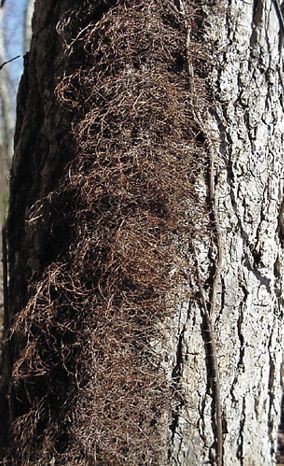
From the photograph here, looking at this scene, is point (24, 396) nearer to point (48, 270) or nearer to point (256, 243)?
point (48, 270)

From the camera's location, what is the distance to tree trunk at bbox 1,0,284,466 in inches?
70.6

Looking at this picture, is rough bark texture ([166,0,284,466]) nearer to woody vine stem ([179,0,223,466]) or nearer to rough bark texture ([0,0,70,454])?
woody vine stem ([179,0,223,466])

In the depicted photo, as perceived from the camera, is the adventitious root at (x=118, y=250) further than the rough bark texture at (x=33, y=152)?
No

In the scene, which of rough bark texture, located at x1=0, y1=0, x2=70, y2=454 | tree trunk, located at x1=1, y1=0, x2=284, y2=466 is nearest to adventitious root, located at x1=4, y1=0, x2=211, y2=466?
tree trunk, located at x1=1, y1=0, x2=284, y2=466

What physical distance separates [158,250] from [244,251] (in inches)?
9.9

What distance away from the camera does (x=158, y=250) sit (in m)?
1.80

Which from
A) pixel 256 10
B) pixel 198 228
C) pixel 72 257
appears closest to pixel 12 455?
pixel 72 257

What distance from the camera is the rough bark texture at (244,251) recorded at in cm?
184

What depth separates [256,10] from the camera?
1938 mm

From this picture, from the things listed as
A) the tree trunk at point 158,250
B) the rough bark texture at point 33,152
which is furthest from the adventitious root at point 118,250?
the rough bark texture at point 33,152

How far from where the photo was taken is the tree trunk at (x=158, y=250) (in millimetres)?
1793

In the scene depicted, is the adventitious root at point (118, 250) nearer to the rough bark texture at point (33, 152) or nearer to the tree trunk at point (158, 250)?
the tree trunk at point (158, 250)

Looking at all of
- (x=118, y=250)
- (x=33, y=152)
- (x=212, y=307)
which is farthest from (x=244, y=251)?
(x=33, y=152)

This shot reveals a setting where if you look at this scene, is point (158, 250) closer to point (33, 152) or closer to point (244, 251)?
point (244, 251)
